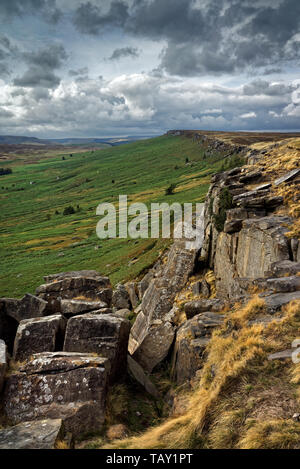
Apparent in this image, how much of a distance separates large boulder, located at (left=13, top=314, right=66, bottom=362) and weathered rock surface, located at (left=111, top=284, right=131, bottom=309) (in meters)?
20.3

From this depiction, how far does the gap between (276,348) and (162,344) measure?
7740 mm

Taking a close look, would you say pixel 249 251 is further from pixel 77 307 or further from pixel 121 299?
pixel 121 299

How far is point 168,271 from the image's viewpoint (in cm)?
2734

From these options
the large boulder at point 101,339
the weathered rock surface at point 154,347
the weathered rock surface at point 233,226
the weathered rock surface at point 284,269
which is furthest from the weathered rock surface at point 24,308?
the weathered rock surface at point 233,226

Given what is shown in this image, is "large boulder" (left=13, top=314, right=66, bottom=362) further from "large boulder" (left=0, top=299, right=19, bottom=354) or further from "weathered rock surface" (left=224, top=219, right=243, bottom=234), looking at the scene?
"weathered rock surface" (left=224, top=219, right=243, bottom=234)

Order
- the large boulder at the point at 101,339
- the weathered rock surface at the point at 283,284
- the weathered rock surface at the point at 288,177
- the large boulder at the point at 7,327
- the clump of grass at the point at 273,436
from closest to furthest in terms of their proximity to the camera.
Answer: the clump of grass at the point at 273,436
the weathered rock surface at the point at 283,284
the large boulder at the point at 101,339
the large boulder at the point at 7,327
the weathered rock surface at the point at 288,177

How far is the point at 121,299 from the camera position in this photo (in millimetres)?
35500

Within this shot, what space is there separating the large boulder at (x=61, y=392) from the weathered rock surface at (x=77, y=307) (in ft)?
18.7

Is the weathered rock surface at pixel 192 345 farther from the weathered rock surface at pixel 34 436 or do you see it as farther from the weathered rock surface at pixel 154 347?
the weathered rock surface at pixel 34 436

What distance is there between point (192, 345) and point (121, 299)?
23.0m

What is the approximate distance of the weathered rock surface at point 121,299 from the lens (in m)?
35.0

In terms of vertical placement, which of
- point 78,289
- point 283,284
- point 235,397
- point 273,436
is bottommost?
point 78,289

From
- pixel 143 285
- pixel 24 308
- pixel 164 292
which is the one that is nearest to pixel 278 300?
pixel 164 292
